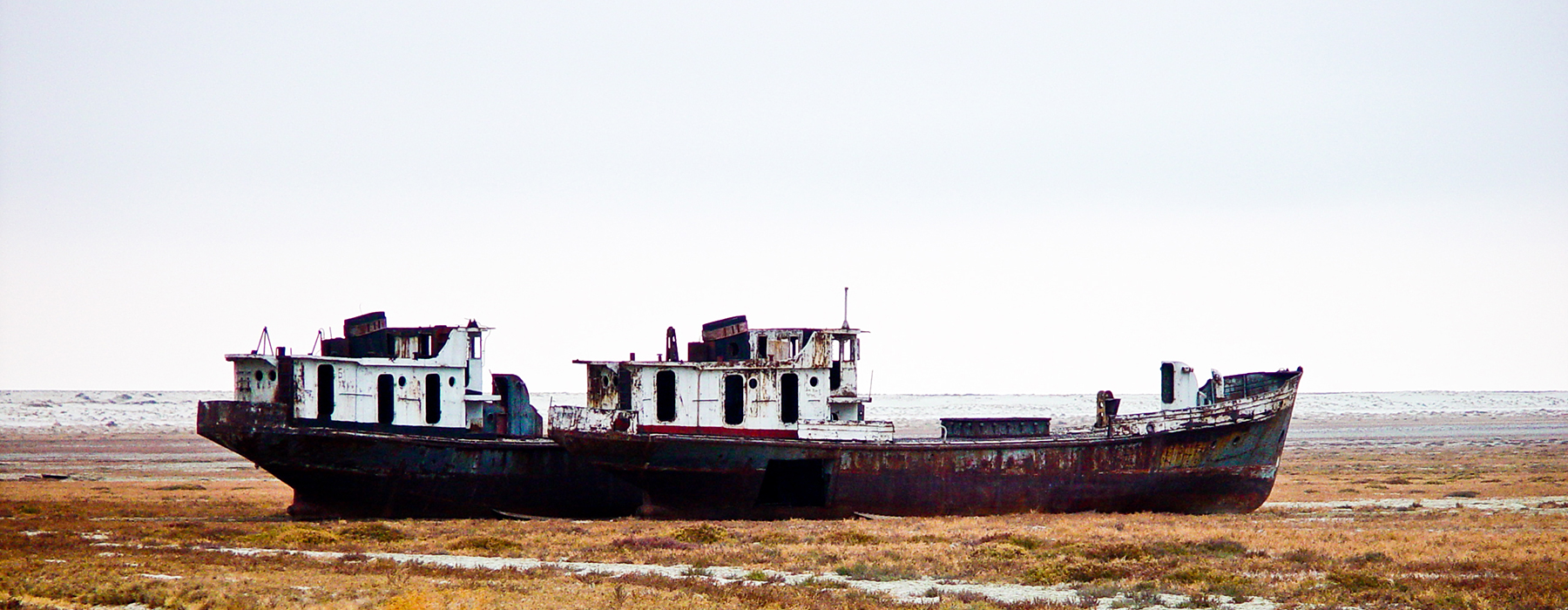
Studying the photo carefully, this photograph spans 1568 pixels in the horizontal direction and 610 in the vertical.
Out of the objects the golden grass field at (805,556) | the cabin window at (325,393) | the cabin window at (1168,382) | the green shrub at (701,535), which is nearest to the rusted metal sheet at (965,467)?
the golden grass field at (805,556)

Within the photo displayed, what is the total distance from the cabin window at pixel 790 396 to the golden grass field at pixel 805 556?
2.79 metres

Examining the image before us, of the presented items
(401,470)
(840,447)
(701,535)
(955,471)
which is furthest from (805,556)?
(401,470)

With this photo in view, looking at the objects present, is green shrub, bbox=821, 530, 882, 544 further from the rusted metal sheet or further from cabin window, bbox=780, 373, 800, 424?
cabin window, bbox=780, 373, 800, 424

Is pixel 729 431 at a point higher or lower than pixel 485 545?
higher

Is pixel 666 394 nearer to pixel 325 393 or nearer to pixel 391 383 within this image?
pixel 391 383

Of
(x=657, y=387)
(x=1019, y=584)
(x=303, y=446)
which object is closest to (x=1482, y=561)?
(x=1019, y=584)

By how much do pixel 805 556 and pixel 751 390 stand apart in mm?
9777

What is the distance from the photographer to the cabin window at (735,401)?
109 ft

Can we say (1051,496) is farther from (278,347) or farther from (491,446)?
(278,347)

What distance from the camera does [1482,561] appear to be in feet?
68.2

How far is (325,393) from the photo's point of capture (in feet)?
108

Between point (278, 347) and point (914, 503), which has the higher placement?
point (278, 347)

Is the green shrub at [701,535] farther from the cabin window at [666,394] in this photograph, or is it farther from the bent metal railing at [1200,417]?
the bent metal railing at [1200,417]

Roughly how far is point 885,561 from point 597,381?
12.6 meters
